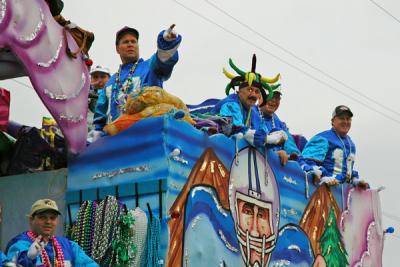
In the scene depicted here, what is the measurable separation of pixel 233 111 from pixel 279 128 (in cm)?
168

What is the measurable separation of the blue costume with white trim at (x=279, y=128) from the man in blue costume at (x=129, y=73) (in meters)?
1.48

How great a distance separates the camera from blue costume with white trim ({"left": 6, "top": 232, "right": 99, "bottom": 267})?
26.8 feet

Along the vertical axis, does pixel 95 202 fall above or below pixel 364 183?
below

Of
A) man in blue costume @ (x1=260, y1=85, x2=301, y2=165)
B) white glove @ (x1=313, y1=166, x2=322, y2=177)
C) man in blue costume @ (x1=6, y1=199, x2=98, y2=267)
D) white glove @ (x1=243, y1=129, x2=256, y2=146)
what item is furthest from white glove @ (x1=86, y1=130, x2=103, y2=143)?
white glove @ (x1=313, y1=166, x2=322, y2=177)

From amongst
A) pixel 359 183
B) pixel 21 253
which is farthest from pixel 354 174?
pixel 21 253

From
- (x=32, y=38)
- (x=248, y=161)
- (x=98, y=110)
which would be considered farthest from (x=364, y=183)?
(x=32, y=38)

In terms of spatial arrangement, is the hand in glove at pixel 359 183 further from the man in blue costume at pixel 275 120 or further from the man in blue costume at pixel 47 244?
the man in blue costume at pixel 47 244

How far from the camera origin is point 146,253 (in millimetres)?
9594

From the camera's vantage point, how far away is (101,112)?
11414 millimetres

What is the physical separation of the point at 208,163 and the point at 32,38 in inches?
77.9

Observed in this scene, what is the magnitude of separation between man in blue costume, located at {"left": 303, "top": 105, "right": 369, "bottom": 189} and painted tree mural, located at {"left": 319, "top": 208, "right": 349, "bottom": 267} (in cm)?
47

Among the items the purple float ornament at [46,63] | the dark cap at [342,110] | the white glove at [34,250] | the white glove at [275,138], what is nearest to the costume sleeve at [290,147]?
the dark cap at [342,110]

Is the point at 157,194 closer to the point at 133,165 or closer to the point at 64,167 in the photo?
the point at 133,165

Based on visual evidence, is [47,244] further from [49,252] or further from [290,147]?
[290,147]
